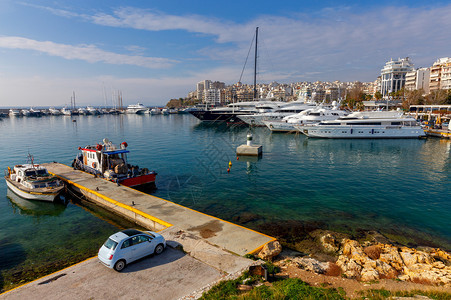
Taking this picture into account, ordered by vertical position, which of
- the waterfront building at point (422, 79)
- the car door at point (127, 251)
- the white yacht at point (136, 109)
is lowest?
the car door at point (127, 251)

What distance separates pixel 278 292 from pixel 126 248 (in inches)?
231

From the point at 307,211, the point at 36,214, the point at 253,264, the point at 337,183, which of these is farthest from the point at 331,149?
the point at 36,214

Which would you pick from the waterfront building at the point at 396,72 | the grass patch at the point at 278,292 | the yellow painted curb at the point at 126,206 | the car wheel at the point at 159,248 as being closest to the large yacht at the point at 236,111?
the yellow painted curb at the point at 126,206

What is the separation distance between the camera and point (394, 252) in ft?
37.3

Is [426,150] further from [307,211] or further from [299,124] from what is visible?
[307,211]

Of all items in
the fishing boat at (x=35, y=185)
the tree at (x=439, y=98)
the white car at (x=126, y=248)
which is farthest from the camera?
the tree at (x=439, y=98)

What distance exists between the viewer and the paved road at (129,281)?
8.55 m

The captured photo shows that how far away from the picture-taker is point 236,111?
3529 inches

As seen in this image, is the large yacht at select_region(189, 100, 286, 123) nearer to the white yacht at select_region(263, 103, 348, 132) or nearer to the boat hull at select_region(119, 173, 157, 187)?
the white yacht at select_region(263, 103, 348, 132)

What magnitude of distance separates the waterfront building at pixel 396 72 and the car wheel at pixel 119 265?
6179 inches

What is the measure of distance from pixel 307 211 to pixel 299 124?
148 feet

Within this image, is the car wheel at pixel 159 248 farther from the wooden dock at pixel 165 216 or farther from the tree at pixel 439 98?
the tree at pixel 439 98

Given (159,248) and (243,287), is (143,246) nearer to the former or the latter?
(159,248)

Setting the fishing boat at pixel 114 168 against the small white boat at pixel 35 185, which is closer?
the small white boat at pixel 35 185
